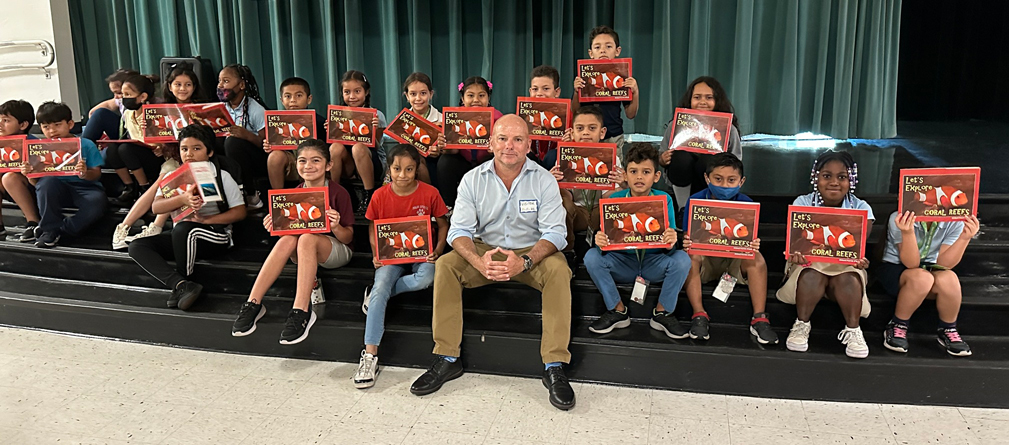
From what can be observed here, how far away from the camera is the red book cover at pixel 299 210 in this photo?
2891 millimetres

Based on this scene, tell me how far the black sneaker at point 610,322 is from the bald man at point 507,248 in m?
0.20

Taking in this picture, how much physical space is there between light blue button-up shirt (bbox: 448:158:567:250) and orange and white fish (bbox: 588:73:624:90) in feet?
2.51

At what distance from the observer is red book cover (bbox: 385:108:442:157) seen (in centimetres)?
325

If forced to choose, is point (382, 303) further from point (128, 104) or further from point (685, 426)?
point (128, 104)

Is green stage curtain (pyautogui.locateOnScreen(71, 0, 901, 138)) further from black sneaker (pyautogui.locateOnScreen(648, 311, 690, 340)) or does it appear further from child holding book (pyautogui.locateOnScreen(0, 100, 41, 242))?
black sneaker (pyautogui.locateOnScreen(648, 311, 690, 340))

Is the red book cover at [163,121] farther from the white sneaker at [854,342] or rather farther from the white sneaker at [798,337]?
the white sneaker at [854,342]

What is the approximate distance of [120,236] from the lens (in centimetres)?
342

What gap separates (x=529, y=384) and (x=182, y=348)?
168cm

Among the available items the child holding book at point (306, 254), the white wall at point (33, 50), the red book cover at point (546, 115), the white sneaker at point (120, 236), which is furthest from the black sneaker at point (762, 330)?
the white wall at point (33, 50)

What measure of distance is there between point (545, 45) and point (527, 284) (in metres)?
3.28

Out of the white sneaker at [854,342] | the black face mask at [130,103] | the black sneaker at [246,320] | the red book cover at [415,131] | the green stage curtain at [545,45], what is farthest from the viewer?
the green stage curtain at [545,45]

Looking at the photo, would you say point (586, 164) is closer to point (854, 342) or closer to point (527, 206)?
point (527, 206)

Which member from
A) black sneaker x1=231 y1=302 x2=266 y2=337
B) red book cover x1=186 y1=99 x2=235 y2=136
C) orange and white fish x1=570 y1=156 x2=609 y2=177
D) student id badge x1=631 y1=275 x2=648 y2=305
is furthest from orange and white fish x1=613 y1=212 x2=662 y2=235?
red book cover x1=186 y1=99 x2=235 y2=136

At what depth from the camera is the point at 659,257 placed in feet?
9.18
